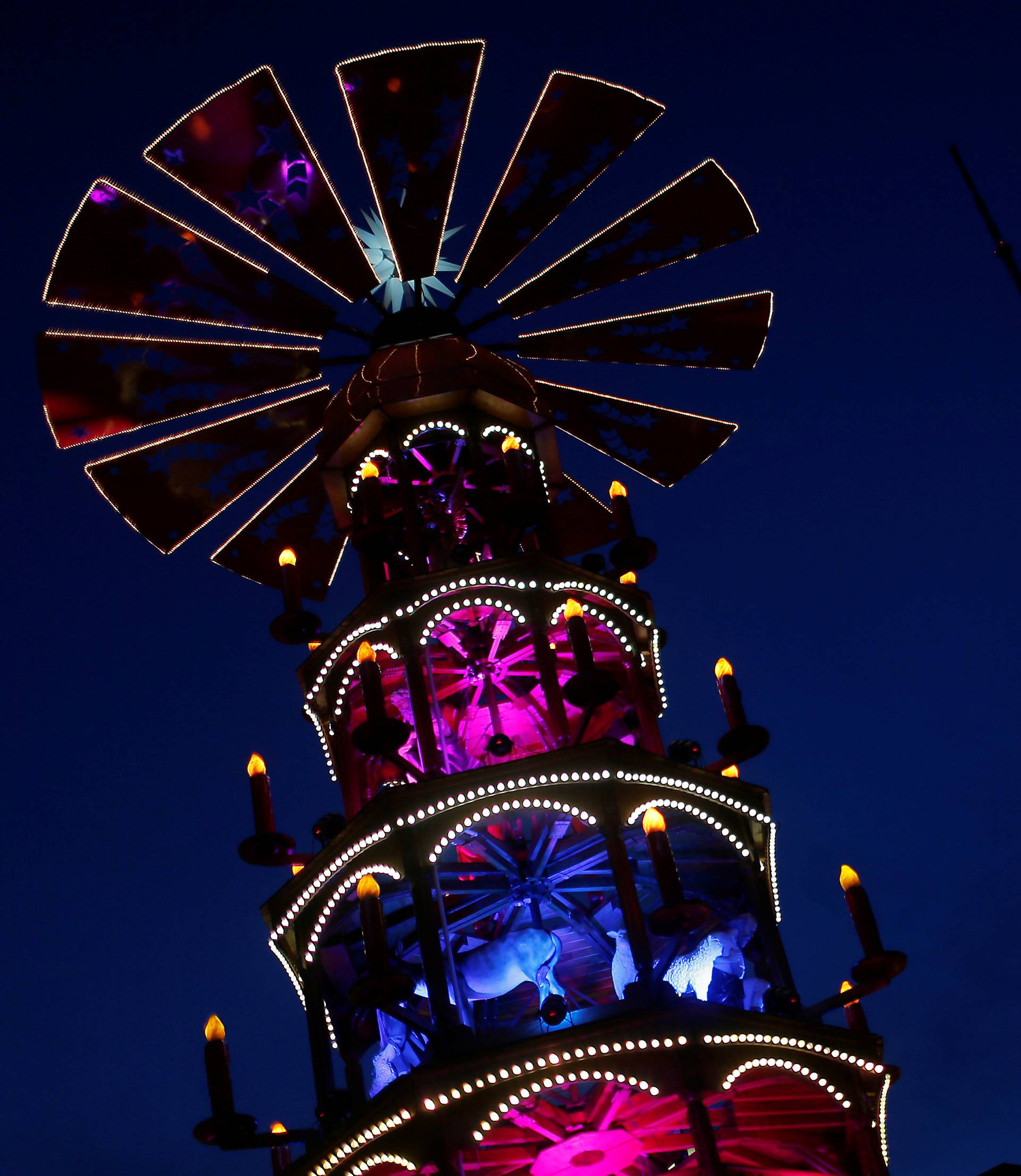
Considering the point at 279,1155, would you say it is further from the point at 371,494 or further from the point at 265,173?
the point at 265,173

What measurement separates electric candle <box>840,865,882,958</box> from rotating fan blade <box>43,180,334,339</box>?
9560 mm

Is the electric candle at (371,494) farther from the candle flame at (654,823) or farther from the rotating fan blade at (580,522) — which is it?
the candle flame at (654,823)

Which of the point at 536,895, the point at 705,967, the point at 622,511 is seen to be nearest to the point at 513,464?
the point at 622,511

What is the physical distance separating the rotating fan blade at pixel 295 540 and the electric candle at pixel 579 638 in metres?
6.43

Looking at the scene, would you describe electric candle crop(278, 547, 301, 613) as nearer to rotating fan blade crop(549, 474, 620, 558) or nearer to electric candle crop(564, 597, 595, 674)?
electric candle crop(564, 597, 595, 674)

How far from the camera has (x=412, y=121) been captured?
19.1 metres

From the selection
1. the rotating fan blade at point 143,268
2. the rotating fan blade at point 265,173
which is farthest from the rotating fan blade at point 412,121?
the rotating fan blade at point 143,268

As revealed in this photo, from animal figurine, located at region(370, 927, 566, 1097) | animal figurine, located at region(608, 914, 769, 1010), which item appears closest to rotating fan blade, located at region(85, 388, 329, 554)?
animal figurine, located at region(370, 927, 566, 1097)

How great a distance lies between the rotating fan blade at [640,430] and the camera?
2209 cm

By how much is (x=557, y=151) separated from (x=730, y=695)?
6.94m

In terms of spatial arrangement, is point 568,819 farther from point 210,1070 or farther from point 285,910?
point 210,1070

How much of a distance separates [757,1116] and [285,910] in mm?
5372

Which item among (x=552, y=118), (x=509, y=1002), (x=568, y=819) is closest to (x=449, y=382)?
(x=552, y=118)

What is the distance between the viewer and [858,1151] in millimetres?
16281
